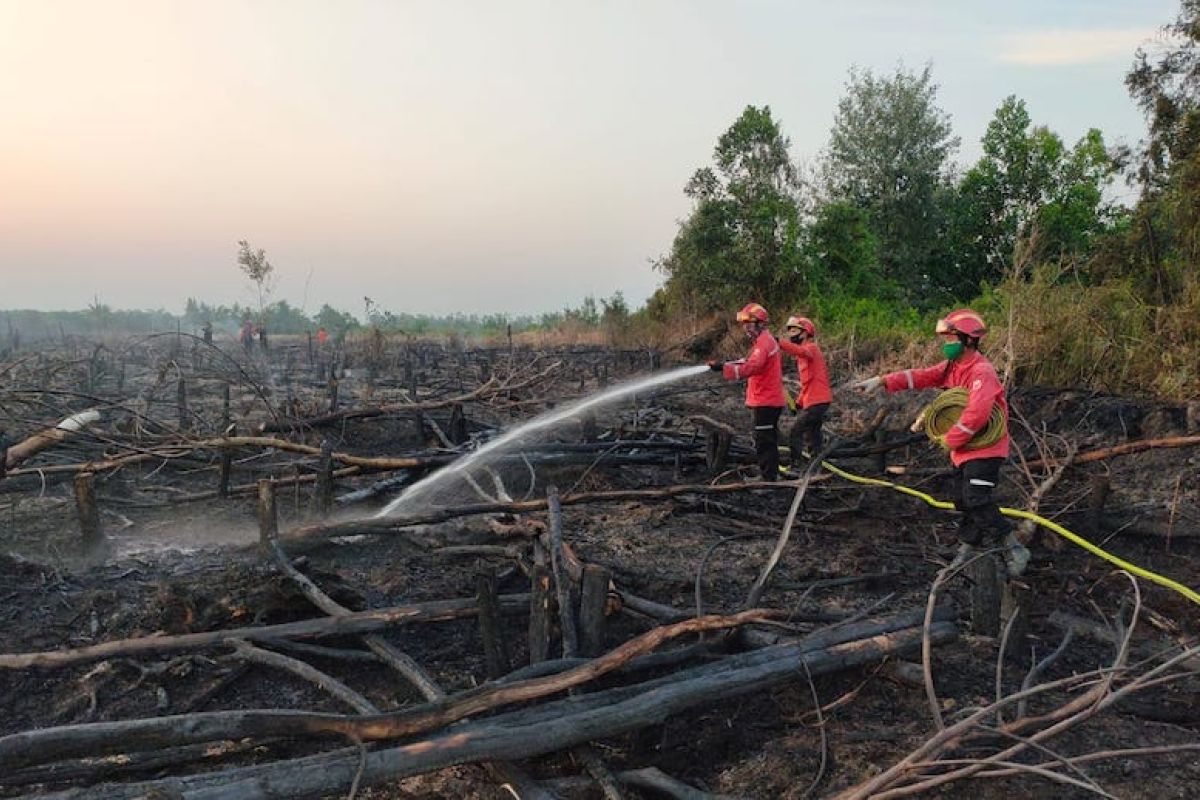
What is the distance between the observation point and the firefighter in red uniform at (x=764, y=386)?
7.62 metres

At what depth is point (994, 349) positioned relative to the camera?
11281mm

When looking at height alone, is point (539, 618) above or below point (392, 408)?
below

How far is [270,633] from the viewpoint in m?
3.94

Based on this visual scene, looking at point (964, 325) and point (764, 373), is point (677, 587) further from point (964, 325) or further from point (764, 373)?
point (764, 373)

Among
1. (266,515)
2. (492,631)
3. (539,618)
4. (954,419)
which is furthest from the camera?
(954,419)

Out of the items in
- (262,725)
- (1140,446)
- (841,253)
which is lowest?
(262,725)

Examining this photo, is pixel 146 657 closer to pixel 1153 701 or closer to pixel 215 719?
pixel 215 719

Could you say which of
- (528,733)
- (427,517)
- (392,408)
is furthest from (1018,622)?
(392,408)

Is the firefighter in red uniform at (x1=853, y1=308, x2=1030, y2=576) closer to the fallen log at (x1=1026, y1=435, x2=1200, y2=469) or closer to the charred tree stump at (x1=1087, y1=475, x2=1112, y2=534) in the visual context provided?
the fallen log at (x1=1026, y1=435, x2=1200, y2=469)

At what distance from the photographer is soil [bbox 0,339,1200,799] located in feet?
10.8

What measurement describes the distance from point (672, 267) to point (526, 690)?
76.5 ft

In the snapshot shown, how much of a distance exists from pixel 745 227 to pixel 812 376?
1588cm

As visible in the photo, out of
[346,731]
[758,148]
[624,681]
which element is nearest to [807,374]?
[624,681]

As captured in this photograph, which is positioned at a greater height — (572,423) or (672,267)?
(672,267)
